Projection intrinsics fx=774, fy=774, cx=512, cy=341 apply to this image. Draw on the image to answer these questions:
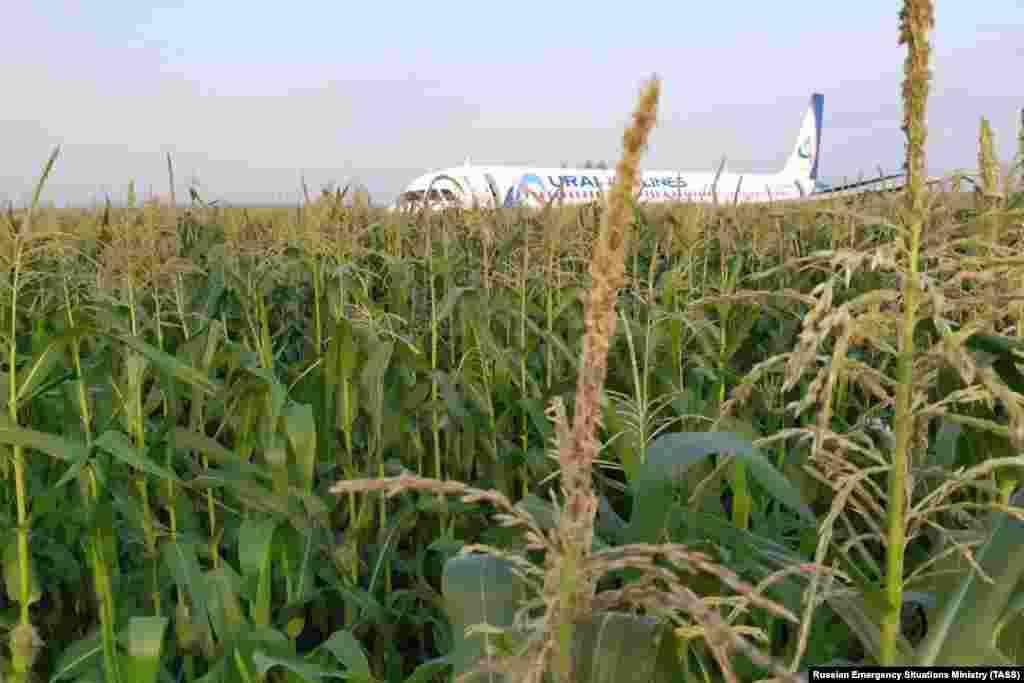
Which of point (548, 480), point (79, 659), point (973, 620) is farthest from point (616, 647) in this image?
point (79, 659)

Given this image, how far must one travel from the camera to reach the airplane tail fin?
56.0 metres

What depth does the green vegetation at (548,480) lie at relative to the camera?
2.41 ft

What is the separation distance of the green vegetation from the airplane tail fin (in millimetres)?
55965

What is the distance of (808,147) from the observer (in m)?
57.4

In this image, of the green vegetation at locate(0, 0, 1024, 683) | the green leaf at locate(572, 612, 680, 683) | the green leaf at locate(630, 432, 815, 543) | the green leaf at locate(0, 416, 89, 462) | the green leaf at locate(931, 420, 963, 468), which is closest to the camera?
the green vegetation at locate(0, 0, 1024, 683)

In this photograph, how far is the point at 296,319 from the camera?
493cm

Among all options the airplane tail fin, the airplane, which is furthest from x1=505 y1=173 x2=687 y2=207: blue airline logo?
the airplane tail fin

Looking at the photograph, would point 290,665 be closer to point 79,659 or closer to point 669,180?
point 79,659

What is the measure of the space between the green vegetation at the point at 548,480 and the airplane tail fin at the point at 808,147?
55965 millimetres

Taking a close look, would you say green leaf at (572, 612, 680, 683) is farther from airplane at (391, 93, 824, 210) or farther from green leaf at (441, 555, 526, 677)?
airplane at (391, 93, 824, 210)

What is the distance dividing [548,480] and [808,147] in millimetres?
60836

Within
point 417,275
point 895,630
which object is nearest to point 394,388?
point 417,275

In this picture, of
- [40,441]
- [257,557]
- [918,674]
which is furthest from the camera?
[257,557]

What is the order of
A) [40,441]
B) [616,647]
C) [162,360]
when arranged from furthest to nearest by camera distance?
1. [162,360]
2. [40,441]
3. [616,647]
